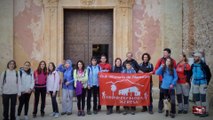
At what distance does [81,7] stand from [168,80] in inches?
203

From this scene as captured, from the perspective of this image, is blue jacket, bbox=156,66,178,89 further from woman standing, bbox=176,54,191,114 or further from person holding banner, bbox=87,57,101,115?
person holding banner, bbox=87,57,101,115

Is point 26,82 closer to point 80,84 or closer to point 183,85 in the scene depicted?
point 80,84

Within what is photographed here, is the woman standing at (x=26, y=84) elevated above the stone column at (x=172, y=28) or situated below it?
below

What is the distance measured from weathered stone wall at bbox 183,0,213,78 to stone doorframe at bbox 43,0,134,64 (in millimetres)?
2177

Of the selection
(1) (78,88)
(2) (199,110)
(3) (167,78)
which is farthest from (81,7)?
(2) (199,110)

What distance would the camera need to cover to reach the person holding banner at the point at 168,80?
427 inches

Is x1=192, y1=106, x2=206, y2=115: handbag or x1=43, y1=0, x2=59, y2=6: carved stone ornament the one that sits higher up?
x1=43, y1=0, x2=59, y2=6: carved stone ornament

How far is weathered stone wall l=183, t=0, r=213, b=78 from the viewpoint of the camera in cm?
1329

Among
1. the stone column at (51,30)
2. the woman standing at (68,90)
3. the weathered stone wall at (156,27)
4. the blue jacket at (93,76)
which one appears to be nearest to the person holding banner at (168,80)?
the blue jacket at (93,76)

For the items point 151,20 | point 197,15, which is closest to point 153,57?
point 151,20

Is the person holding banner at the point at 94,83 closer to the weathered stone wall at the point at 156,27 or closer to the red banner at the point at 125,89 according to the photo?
the red banner at the point at 125,89

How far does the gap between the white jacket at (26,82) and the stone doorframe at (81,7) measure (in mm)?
3541

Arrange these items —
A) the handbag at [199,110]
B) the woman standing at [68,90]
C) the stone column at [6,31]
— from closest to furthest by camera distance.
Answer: the handbag at [199,110]
the woman standing at [68,90]
the stone column at [6,31]

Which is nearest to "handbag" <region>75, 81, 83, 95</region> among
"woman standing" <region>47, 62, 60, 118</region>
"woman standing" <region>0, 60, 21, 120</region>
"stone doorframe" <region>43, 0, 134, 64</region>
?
"woman standing" <region>47, 62, 60, 118</region>
